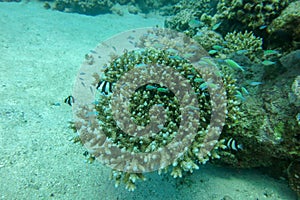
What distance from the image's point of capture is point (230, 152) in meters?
3.51

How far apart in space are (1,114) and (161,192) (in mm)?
3594

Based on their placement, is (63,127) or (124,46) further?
(124,46)

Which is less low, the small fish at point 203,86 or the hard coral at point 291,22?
the hard coral at point 291,22

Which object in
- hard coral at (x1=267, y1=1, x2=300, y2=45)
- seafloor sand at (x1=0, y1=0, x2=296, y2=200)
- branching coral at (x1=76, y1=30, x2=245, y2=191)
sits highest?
hard coral at (x1=267, y1=1, x2=300, y2=45)

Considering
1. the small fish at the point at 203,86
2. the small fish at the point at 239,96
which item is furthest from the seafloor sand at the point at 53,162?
the small fish at the point at 203,86

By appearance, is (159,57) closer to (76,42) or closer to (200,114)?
(200,114)

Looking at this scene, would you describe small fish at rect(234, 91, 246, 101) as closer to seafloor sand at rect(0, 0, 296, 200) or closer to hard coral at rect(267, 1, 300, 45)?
seafloor sand at rect(0, 0, 296, 200)

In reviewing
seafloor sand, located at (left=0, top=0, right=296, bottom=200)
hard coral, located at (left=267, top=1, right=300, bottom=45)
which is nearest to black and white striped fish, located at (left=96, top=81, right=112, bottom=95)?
seafloor sand, located at (left=0, top=0, right=296, bottom=200)

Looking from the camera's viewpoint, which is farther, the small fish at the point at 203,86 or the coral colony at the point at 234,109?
the small fish at the point at 203,86

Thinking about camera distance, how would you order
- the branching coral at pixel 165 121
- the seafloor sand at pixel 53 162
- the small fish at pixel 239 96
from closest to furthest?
the branching coral at pixel 165 121
the seafloor sand at pixel 53 162
the small fish at pixel 239 96

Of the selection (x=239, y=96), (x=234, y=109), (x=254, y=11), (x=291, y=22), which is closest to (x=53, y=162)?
(x=234, y=109)

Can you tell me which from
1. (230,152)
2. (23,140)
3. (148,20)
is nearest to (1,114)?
(23,140)

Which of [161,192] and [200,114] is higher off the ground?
[200,114]

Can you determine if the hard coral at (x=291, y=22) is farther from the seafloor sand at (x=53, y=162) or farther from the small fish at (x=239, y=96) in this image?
the seafloor sand at (x=53, y=162)
